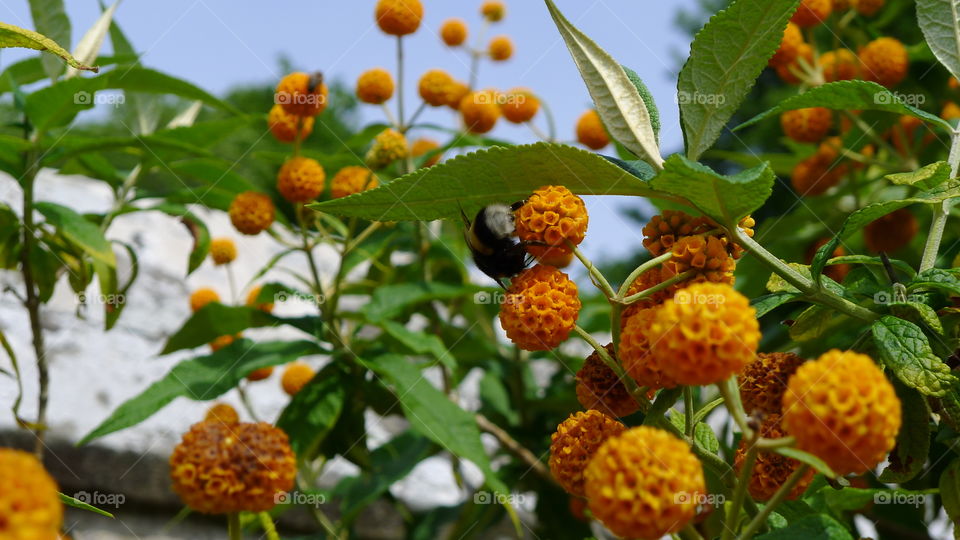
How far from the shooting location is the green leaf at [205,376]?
1.74 meters

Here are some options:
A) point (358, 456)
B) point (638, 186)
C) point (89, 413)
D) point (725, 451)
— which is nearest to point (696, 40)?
point (638, 186)

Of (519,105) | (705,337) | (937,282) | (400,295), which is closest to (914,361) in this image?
(937,282)

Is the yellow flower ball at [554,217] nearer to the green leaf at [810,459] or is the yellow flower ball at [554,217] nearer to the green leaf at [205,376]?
the green leaf at [810,459]

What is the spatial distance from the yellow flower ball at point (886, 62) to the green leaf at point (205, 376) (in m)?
1.62

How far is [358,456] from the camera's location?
2.15 metres

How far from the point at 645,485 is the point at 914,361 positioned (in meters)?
0.45

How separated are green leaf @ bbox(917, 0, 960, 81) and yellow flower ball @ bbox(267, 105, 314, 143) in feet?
4.37

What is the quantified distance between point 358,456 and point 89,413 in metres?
1.33

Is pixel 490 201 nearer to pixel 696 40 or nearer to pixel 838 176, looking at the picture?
pixel 696 40

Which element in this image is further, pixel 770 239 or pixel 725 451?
pixel 770 239

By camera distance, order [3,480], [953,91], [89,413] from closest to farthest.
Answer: [3,480] < [953,91] < [89,413]

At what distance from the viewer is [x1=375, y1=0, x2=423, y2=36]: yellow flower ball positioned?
2426 millimetres

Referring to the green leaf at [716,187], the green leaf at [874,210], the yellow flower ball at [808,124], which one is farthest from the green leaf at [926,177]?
the yellow flower ball at [808,124]

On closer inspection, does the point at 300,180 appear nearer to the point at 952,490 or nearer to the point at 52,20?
the point at 52,20
